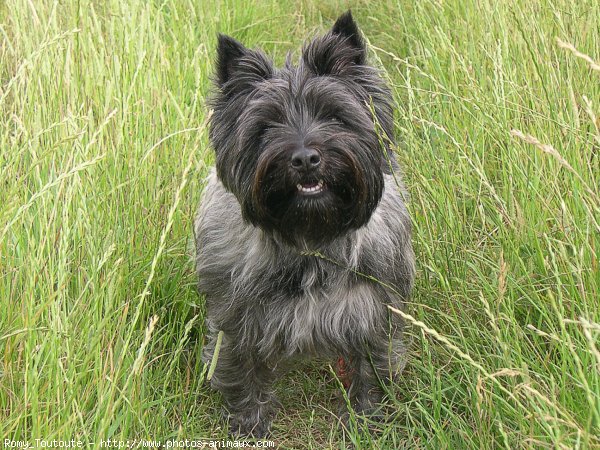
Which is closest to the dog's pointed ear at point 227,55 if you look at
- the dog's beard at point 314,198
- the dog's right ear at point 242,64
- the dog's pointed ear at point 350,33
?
the dog's right ear at point 242,64

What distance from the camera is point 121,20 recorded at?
218 inches

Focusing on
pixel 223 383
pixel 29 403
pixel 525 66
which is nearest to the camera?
pixel 29 403

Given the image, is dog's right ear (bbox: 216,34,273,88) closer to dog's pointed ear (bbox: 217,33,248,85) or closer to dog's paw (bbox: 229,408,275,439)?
dog's pointed ear (bbox: 217,33,248,85)

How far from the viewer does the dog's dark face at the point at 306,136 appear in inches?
133

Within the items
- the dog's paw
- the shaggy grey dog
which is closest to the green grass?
the dog's paw

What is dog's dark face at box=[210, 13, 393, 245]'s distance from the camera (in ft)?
11.1

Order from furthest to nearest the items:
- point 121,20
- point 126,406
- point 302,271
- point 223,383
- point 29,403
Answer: point 121,20, point 223,383, point 302,271, point 126,406, point 29,403

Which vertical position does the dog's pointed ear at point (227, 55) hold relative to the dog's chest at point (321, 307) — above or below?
above

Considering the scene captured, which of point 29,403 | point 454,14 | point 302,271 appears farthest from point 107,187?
point 454,14

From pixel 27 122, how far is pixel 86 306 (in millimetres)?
1344

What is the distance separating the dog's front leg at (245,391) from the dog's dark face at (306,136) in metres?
0.79

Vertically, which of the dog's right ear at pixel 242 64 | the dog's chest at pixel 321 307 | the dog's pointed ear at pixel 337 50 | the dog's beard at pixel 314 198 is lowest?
the dog's chest at pixel 321 307

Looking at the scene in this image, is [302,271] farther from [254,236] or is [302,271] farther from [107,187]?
[107,187]

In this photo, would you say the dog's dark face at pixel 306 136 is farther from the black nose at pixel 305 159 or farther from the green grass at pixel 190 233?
the green grass at pixel 190 233
